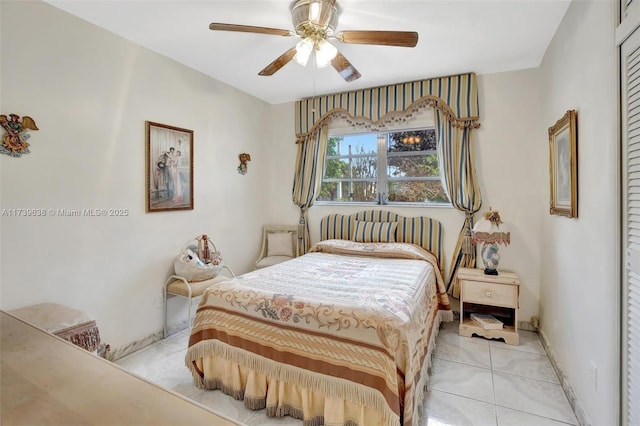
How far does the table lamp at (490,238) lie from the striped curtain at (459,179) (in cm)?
22

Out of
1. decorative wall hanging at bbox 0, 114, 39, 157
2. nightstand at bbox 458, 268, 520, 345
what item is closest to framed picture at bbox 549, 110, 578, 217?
nightstand at bbox 458, 268, 520, 345

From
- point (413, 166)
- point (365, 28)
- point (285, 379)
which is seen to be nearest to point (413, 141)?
point (413, 166)

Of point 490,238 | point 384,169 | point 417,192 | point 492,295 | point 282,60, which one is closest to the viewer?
point 282,60

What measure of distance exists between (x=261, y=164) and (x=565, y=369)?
3.83 meters

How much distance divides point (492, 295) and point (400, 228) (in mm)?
1171

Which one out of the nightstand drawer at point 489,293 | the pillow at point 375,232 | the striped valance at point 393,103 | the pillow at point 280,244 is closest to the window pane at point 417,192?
the pillow at point 375,232

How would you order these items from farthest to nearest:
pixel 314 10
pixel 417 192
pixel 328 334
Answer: pixel 417 192 → pixel 314 10 → pixel 328 334

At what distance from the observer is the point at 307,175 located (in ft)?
13.7

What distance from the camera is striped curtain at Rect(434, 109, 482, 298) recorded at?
3.31 meters

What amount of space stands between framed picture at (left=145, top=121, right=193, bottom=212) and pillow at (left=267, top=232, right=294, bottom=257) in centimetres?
127

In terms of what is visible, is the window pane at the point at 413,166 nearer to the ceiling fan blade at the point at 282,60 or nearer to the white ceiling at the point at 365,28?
the white ceiling at the point at 365,28

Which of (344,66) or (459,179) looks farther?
(459,179)

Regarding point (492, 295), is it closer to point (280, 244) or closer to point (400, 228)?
point (400, 228)

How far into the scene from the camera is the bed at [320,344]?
159 cm
